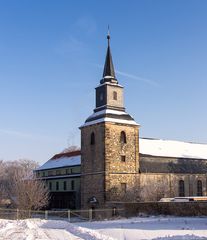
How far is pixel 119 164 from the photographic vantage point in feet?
141

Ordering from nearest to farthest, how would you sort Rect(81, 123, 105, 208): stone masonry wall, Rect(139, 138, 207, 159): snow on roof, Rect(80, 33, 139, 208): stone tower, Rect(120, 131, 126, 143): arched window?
1. Rect(80, 33, 139, 208): stone tower
2. Rect(81, 123, 105, 208): stone masonry wall
3. Rect(120, 131, 126, 143): arched window
4. Rect(139, 138, 207, 159): snow on roof

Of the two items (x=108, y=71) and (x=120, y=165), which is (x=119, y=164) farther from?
(x=108, y=71)

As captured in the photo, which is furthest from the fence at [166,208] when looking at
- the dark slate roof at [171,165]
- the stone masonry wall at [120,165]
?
the dark slate roof at [171,165]

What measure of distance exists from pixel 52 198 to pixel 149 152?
1583cm

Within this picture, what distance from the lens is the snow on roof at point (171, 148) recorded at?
49.4 m

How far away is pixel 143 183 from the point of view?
1732 inches

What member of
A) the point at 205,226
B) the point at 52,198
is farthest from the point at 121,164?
the point at 205,226

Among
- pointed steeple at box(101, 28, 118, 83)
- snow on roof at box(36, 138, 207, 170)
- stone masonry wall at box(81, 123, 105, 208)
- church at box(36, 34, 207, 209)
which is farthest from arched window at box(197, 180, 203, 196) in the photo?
pointed steeple at box(101, 28, 118, 83)

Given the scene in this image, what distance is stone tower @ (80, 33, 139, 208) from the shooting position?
139ft

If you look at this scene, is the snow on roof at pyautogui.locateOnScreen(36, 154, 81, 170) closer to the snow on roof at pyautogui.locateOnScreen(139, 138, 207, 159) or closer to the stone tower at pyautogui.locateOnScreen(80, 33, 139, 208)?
the stone tower at pyautogui.locateOnScreen(80, 33, 139, 208)

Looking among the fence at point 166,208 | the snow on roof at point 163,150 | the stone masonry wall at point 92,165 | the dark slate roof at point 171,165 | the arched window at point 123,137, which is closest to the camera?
the fence at point 166,208

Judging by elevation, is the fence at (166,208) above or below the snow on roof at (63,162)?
below

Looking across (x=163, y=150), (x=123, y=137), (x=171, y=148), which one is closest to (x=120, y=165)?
(x=123, y=137)

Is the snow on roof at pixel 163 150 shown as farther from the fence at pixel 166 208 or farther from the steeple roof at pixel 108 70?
the fence at pixel 166 208
